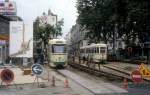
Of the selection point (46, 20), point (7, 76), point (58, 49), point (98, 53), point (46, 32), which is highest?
point (46, 20)

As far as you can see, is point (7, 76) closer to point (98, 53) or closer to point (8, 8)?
point (98, 53)

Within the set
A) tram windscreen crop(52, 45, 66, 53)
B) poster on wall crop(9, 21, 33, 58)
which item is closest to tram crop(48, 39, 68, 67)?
tram windscreen crop(52, 45, 66, 53)

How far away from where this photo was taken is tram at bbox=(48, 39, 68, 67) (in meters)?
51.2

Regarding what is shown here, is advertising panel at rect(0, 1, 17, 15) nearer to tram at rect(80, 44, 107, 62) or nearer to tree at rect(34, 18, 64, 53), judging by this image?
tree at rect(34, 18, 64, 53)

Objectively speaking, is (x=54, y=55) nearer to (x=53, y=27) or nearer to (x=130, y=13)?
(x=130, y=13)

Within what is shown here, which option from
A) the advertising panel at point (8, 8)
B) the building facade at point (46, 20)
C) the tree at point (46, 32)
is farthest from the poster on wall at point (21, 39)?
the building facade at point (46, 20)

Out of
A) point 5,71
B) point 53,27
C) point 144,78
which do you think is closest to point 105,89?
point 5,71

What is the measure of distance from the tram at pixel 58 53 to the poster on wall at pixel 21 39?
265 inches

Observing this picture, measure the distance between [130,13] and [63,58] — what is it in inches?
499

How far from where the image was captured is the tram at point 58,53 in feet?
168

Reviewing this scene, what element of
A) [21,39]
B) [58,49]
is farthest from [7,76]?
[58,49]

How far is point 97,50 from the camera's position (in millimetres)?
68875

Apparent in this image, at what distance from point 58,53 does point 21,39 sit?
8.04m

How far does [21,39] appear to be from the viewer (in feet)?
145
